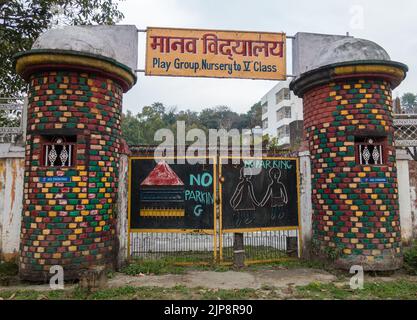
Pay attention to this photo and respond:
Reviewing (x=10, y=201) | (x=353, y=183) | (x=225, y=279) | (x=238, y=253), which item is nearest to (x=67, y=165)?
(x=10, y=201)

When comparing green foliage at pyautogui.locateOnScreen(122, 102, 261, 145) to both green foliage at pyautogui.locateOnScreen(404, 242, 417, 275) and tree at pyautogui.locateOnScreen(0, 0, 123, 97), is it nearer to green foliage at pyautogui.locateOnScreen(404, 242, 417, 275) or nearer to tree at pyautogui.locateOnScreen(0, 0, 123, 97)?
tree at pyautogui.locateOnScreen(0, 0, 123, 97)

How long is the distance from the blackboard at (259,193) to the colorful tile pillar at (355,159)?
1.94ft

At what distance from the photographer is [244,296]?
4.84m


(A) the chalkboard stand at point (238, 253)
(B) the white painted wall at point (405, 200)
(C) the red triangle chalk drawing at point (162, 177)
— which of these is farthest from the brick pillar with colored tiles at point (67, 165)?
(B) the white painted wall at point (405, 200)

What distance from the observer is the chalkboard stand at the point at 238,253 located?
6621 millimetres

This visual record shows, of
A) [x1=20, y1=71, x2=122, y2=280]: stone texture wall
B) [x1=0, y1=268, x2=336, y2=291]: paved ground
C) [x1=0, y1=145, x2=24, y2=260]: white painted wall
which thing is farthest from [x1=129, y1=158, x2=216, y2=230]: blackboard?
[x1=0, y1=145, x2=24, y2=260]: white painted wall

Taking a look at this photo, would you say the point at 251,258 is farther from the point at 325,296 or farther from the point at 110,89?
the point at 110,89

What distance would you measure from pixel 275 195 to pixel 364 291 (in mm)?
2696

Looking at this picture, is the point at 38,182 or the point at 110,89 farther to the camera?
the point at 110,89

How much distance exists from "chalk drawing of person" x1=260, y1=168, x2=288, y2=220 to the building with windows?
2954 centimetres

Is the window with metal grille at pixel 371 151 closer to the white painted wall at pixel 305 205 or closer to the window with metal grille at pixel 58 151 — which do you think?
the white painted wall at pixel 305 205

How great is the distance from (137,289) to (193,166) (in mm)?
2904

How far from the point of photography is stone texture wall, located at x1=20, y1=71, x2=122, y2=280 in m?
5.54

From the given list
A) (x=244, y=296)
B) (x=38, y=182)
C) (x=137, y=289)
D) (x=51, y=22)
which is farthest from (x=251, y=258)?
(x=51, y=22)
